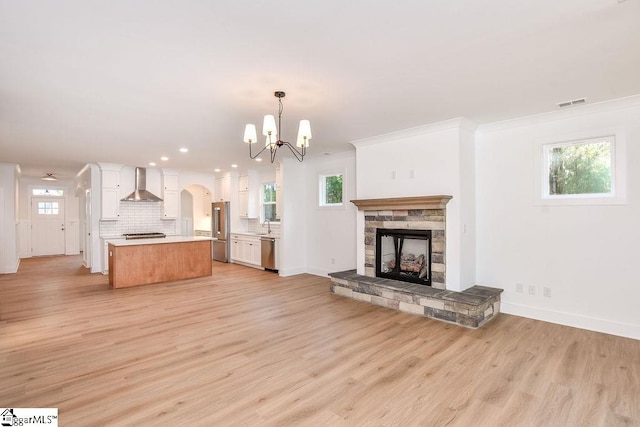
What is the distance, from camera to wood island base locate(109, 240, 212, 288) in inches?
238

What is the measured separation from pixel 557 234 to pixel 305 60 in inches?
147

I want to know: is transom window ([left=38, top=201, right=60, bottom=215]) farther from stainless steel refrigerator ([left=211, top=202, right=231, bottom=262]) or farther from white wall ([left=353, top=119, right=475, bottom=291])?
white wall ([left=353, top=119, right=475, bottom=291])

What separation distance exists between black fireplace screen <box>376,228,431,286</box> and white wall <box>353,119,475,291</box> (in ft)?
1.43

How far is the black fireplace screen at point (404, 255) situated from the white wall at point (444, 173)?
44 centimetres

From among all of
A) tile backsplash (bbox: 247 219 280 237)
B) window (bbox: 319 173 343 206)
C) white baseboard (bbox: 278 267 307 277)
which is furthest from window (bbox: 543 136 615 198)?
tile backsplash (bbox: 247 219 280 237)

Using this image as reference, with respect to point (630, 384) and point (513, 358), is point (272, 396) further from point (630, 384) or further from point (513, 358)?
point (630, 384)

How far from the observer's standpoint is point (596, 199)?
373 cm

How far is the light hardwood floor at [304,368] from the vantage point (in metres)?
2.25

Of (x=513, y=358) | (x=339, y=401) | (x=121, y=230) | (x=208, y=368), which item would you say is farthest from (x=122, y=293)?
(x=513, y=358)

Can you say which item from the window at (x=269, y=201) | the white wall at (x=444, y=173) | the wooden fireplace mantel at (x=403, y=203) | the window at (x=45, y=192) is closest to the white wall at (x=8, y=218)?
the window at (x=45, y=192)

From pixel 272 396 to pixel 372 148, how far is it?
4002mm

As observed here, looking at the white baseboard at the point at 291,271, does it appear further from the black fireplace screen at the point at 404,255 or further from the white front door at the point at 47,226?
the white front door at the point at 47,226

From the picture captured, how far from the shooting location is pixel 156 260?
6477 millimetres

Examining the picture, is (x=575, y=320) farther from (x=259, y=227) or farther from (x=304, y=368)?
(x=259, y=227)
